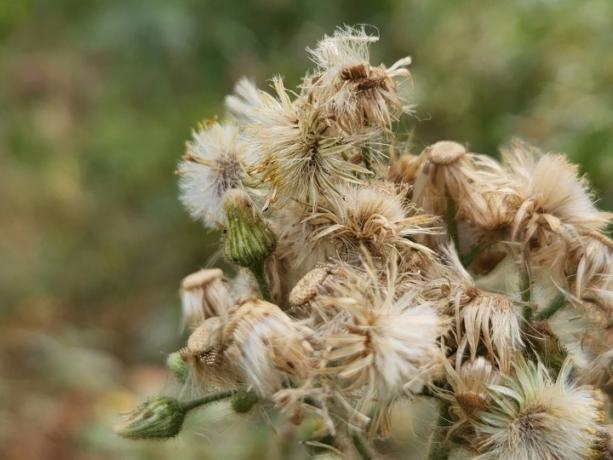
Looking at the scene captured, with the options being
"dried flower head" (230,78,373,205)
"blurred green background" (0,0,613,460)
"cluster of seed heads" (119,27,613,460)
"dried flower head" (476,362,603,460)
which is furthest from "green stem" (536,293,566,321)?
"blurred green background" (0,0,613,460)

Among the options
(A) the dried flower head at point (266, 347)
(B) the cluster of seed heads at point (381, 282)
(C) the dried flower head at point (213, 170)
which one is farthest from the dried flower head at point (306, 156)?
(A) the dried flower head at point (266, 347)

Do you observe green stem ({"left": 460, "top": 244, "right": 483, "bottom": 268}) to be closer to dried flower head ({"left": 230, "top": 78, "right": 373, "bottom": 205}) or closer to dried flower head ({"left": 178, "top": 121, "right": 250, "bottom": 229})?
dried flower head ({"left": 230, "top": 78, "right": 373, "bottom": 205})

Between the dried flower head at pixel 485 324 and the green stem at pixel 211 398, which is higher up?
the green stem at pixel 211 398

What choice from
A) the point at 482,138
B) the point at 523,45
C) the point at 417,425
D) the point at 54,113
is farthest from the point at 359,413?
the point at 54,113

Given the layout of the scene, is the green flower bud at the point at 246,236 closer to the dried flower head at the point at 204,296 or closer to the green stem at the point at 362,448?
the dried flower head at the point at 204,296

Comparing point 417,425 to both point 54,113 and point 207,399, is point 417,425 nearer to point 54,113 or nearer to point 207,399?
point 207,399
